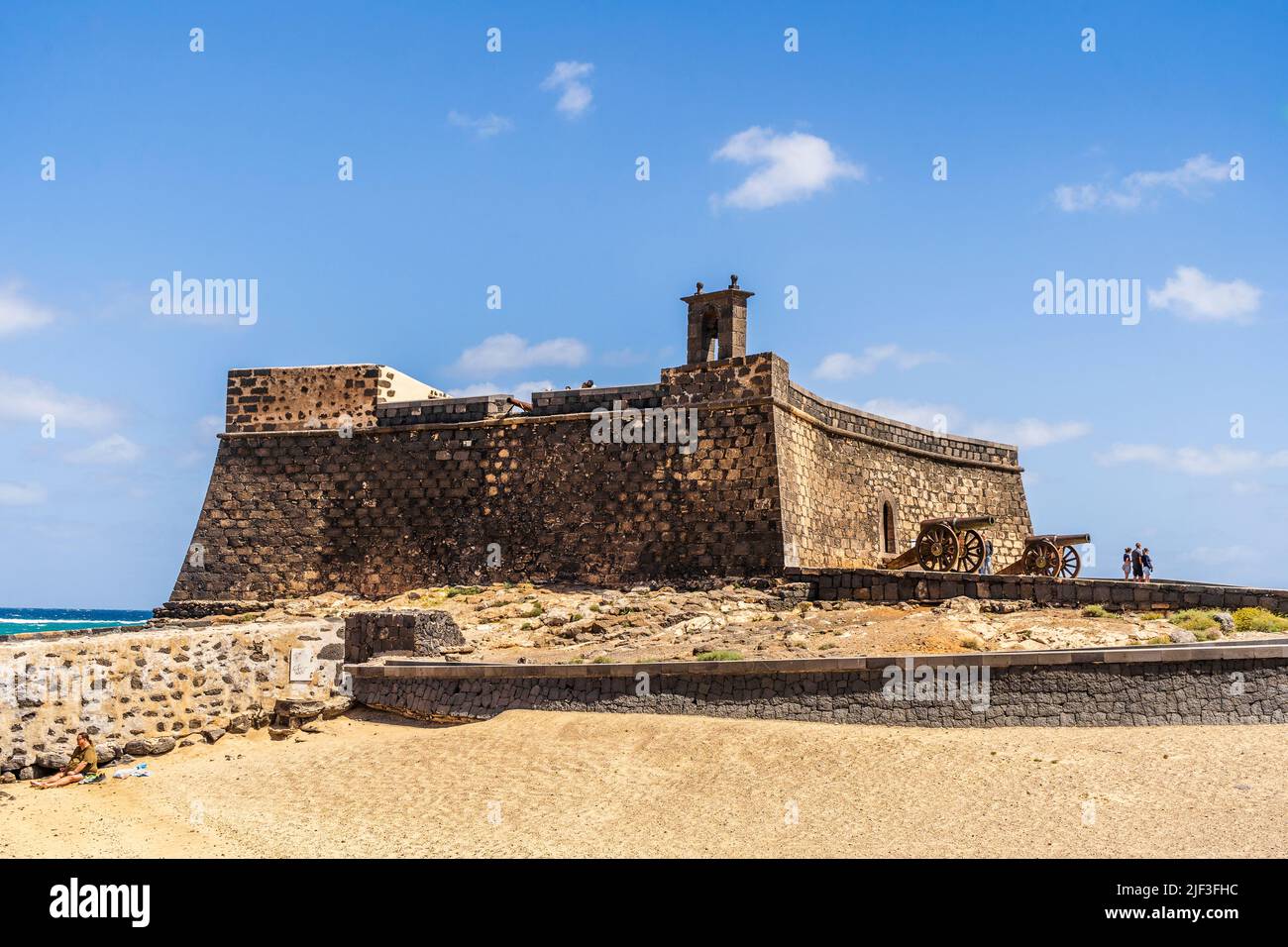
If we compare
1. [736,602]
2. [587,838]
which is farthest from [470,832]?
[736,602]

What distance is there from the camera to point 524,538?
21812 mm

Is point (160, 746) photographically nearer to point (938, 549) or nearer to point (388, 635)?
point (388, 635)

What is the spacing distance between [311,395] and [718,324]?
8.57 metres

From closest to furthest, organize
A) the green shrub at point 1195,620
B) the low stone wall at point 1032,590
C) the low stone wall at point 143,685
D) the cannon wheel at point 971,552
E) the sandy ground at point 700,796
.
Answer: the sandy ground at point 700,796 → the low stone wall at point 143,685 → the green shrub at point 1195,620 → the low stone wall at point 1032,590 → the cannon wheel at point 971,552

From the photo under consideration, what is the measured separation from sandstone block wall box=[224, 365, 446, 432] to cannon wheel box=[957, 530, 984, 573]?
1102 centimetres

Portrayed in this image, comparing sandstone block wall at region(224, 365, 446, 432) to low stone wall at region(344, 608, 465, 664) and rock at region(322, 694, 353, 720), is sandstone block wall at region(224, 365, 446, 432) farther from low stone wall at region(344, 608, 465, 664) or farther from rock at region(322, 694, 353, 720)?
rock at region(322, 694, 353, 720)

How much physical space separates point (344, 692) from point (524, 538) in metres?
6.57

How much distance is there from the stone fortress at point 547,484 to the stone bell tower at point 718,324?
0.03 meters

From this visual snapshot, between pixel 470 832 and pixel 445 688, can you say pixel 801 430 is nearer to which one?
pixel 445 688

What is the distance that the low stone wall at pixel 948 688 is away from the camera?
11.9 meters

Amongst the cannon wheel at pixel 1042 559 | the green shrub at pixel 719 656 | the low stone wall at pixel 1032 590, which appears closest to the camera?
the green shrub at pixel 719 656

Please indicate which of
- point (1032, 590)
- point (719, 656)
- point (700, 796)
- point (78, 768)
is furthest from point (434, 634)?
point (1032, 590)

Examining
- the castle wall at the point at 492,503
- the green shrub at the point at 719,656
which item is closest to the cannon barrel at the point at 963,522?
the castle wall at the point at 492,503

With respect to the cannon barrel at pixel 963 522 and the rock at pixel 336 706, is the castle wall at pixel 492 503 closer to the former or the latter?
the cannon barrel at pixel 963 522
